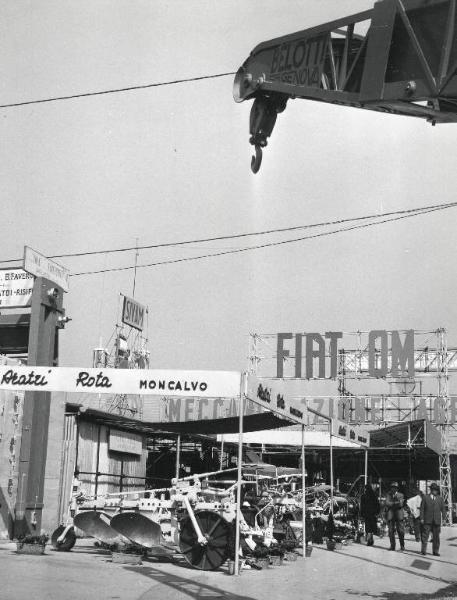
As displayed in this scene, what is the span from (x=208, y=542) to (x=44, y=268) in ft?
30.6

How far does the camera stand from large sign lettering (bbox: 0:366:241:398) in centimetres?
1371

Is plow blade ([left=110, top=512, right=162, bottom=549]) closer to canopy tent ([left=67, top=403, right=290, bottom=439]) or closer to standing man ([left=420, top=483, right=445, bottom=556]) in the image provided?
canopy tent ([left=67, top=403, right=290, bottom=439])

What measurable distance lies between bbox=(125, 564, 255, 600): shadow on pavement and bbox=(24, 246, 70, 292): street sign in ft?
29.1

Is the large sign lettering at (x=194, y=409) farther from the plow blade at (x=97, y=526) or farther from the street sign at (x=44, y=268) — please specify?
the plow blade at (x=97, y=526)

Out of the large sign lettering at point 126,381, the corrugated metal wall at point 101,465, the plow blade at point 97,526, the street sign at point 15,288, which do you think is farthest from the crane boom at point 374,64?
the street sign at point 15,288

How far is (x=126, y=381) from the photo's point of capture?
14039 mm

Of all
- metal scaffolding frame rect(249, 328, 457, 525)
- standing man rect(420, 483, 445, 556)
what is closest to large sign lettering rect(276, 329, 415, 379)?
metal scaffolding frame rect(249, 328, 457, 525)

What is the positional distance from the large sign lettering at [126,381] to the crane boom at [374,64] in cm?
546

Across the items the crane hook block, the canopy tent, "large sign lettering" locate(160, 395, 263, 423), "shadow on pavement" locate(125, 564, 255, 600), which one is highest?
the crane hook block

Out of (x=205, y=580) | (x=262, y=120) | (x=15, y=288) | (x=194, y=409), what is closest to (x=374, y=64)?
(x=262, y=120)

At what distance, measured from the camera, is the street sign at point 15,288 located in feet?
83.1

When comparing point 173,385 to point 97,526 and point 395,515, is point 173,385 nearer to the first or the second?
point 97,526

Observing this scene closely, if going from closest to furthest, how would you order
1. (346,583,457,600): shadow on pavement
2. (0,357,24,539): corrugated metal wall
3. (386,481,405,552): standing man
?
(346,583,457,600): shadow on pavement → (0,357,24,539): corrugated metal wall → (386,481,405,552): standing man

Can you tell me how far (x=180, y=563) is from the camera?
591 inches
